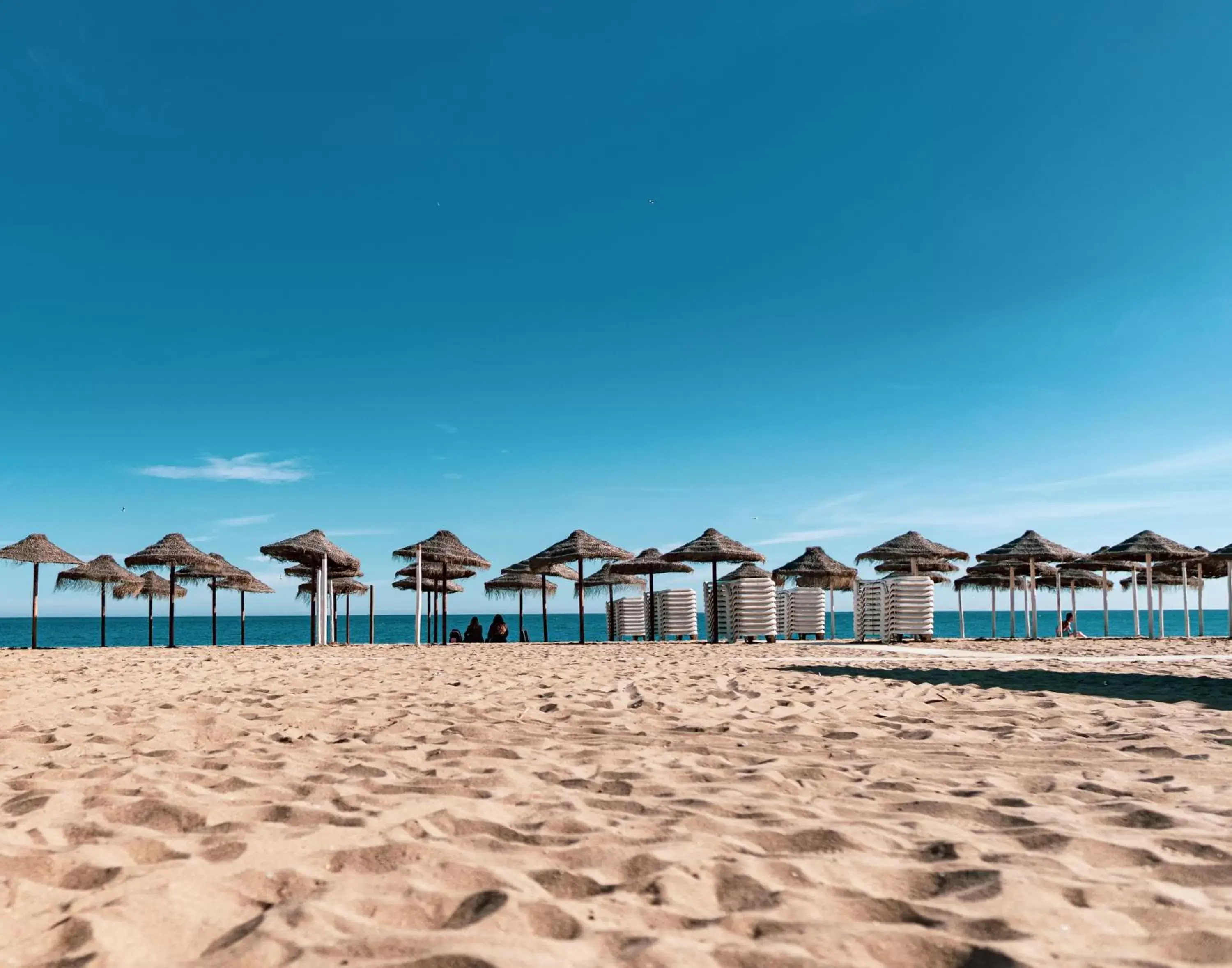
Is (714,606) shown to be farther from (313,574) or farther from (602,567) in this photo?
(313,574)

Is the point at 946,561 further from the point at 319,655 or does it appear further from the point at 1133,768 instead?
the point at 1133,768

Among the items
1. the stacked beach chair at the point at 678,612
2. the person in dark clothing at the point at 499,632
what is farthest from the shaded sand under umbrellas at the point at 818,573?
the person in dark clothing at the point at 499,632

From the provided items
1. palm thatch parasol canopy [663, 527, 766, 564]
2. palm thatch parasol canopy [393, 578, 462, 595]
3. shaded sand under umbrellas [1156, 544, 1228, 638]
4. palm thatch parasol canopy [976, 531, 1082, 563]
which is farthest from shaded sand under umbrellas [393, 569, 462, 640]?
shaded sand under umbrellas [1156, 544, 1228, 638]

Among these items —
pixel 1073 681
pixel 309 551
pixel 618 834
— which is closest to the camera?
pixel 618 834

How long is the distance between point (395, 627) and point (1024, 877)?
9355 centimetres

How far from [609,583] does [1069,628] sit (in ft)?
45.7

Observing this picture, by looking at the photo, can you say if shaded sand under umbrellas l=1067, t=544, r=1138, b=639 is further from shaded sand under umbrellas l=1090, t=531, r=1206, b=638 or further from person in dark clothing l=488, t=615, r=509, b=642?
person in dark clothing l=488, t=615, r=509, b=642

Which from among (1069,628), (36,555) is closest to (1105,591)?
(1069,628)

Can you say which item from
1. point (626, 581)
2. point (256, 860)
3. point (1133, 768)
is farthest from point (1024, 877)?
point (626, 581)

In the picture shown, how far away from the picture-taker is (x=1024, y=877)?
2064 millimetres

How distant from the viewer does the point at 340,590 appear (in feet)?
90.5

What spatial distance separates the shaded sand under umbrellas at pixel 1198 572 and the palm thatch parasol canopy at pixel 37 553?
1022 inches

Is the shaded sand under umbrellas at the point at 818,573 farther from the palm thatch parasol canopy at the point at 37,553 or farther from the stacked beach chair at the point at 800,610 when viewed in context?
the palm thatch parasol canopy at the point at 37,553

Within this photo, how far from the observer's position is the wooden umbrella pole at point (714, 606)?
719 inches
